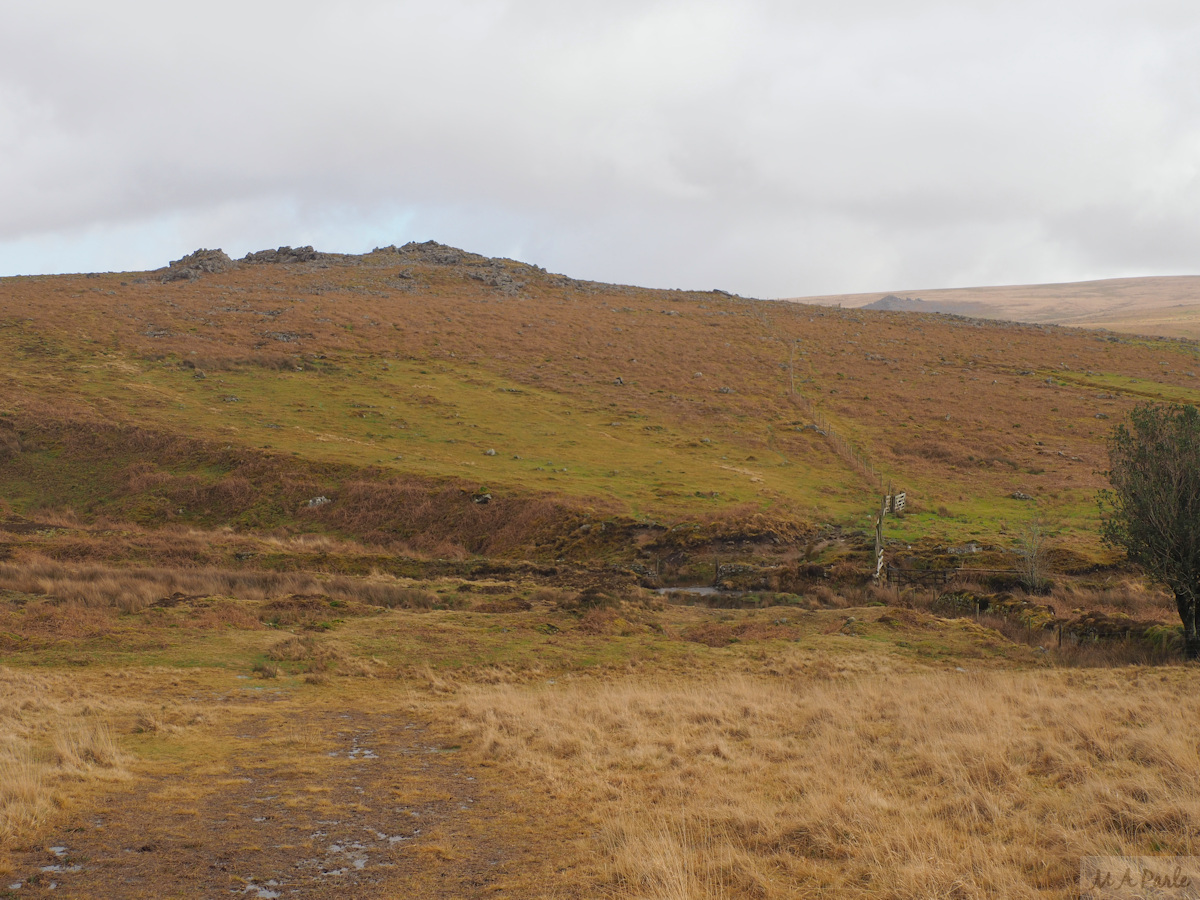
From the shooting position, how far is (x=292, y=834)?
371 inches

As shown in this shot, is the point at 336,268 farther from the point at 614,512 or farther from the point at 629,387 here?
the point at 614,512

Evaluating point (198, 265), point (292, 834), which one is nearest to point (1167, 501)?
point (292, 834)

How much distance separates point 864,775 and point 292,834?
7.64m

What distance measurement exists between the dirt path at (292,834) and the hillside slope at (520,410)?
82.5ft

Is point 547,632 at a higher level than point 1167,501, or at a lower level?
lower

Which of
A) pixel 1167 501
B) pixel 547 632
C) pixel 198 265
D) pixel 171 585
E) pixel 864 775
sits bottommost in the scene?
pixel 547 632

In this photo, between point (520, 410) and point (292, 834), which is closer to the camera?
point (292, 834)

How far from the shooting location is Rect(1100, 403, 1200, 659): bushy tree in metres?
20.4

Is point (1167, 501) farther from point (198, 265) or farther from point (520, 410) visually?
point (198, 265)

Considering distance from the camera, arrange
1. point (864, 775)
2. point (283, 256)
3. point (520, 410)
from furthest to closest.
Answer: point (283, 256), point (520, 410), point (864, 775)

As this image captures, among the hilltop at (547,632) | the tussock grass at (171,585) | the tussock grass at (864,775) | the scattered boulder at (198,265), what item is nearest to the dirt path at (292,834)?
the hilltop at (547,632)

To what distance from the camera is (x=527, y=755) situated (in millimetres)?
12625

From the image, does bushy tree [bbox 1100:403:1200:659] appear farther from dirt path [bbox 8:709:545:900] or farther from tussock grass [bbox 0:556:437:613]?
tussock grass [bbox 0:556:437:613]

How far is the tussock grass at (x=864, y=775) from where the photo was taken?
7.76 m
